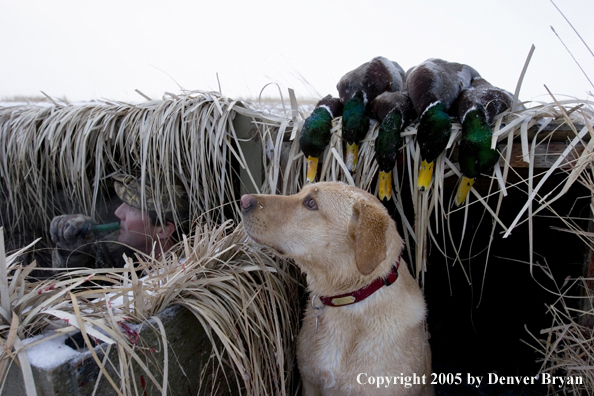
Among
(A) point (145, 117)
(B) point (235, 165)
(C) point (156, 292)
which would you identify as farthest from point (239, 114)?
(C) point (156, 292)

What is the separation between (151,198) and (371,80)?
1.77m

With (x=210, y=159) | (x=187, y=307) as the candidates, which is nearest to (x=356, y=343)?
(x=187, y=307)

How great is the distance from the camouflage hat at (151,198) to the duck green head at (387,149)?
1.50 m

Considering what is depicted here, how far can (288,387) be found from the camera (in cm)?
193

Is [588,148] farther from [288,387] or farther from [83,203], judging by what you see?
[83,203]

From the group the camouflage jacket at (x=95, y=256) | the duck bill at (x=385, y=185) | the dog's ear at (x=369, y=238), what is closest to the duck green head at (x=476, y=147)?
the duck bill at (x=385, y=185)

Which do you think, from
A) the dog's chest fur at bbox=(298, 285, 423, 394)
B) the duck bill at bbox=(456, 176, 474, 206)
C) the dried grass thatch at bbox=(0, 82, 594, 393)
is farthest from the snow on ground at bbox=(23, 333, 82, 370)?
the duck bill at bbox=(456, 176, 474, 206)

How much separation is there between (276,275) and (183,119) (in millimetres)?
1334

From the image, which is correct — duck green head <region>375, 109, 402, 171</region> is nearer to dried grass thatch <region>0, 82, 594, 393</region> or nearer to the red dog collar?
dried grass thatch <region>0, 82, 594, 393</region>

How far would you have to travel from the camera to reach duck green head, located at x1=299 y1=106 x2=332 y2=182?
2.16 m

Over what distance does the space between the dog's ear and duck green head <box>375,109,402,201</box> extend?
1.72ft

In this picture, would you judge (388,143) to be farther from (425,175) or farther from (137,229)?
(137,229)

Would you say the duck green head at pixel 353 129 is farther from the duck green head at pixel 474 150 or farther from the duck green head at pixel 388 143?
the duck green head at pixel 474 150

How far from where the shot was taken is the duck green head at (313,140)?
2162 mm
